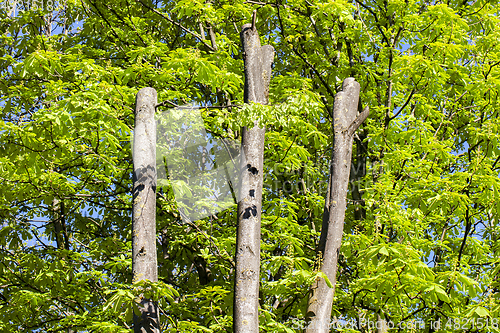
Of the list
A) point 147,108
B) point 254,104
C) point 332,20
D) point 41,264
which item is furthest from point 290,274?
point 332,20

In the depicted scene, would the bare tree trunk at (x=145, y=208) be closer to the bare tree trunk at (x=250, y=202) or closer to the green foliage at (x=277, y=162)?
the green foliage at (x=277, y=162)

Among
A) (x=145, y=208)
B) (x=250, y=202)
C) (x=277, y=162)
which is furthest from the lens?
(x=277, y=162)

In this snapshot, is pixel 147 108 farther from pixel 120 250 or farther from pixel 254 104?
pixel 120 250

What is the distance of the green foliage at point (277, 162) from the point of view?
576 cm

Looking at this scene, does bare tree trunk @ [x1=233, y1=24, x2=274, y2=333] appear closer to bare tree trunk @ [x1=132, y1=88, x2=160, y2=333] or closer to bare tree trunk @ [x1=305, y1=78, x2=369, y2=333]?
bare tree trunk @ [x1=305, y1=78, x2=369, y2=333]

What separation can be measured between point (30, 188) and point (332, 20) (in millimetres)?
6328

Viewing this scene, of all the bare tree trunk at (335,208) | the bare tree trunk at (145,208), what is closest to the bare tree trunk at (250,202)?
the bare tree trunk at (335,208)

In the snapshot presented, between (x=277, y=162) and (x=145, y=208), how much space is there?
256 cm

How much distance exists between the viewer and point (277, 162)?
→ 6.68m

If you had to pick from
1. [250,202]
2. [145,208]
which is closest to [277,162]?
[250,202]

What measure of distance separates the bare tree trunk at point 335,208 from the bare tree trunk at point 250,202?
2.41 ft

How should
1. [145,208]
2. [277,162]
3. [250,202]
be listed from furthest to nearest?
[277,162] → [250,202] → [145,208]

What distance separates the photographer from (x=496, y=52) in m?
8.20

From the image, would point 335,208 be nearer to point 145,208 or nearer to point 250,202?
point 250,202
